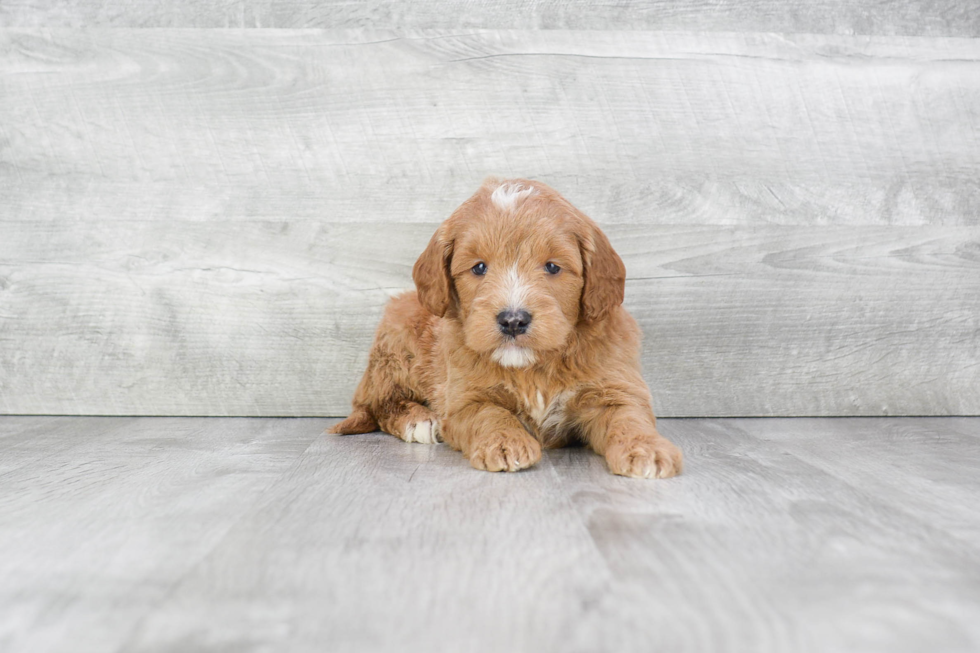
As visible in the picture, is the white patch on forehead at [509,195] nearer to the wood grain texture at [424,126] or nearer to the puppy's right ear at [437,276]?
the puppy's right ear at [437,276]

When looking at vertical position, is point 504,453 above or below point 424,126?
below

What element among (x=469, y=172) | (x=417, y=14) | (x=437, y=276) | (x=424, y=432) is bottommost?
(x=424, y=432)

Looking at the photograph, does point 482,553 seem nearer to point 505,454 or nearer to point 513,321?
point 505,454

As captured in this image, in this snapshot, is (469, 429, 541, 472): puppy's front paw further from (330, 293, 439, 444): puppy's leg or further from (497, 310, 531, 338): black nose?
(330, 293, 439, 444): puppy's leg

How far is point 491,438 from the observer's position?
2125mm

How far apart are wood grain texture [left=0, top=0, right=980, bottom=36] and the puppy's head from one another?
46.3 inches

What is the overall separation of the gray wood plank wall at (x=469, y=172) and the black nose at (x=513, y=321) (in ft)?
3.66

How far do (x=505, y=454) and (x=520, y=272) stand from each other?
20.4 inches

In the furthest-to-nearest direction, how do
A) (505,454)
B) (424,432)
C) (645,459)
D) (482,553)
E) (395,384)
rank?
1. (395,384)
2. (424,432)
3. (505,454)
4. (645,459)
5. (482,553)

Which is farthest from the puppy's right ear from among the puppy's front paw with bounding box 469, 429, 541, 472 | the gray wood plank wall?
the gray wood plank wall

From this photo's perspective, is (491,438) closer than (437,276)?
Yes

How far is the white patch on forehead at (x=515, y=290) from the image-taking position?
6.82 ft

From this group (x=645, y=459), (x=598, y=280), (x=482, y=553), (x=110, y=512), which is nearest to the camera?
(x=482, y=553)

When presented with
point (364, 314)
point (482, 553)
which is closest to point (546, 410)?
point (482, 553)
